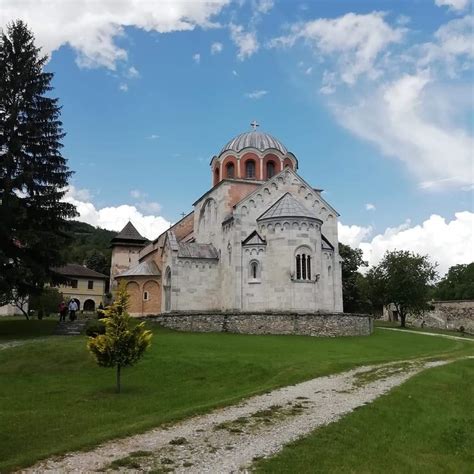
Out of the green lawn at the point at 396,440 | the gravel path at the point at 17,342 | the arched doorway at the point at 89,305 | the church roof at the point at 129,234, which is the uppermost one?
the church roof at the point at 129,234

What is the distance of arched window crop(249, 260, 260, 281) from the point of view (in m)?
32.9

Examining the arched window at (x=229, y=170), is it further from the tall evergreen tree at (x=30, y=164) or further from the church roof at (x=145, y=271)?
the tall evergreen tree at (x=30, y=164)

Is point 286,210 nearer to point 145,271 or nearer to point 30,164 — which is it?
point 145,271

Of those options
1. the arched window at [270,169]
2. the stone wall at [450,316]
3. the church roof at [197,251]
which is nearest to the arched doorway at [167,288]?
the church roof at [197,251]

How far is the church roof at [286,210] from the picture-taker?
32750 millimetres

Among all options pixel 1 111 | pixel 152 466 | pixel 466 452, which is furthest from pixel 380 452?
pixel 1 111

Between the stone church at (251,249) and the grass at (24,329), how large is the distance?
18.0 feet

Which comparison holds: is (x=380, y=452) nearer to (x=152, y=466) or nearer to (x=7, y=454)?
(x=152, y=466)

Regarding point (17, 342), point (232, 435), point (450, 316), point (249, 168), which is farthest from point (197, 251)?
point (450, 316)

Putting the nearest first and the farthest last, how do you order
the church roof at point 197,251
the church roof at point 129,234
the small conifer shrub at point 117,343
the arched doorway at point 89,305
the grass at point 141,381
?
the grass at point 141,381
the small conifer shrub at point 117,343
the church roof at point 197,251
the church roof at point 129,234
the arched doorway at point 89,305

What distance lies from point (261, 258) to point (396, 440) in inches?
899

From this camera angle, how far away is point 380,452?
9492 mm

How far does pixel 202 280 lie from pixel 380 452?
88.6 ft

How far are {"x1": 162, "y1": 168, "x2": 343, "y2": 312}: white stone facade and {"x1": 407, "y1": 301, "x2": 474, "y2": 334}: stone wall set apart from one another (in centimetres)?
2172
